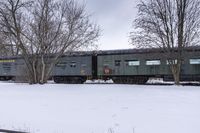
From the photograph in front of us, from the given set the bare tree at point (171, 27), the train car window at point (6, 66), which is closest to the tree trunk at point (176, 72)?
the bare tree at point (171, 27)

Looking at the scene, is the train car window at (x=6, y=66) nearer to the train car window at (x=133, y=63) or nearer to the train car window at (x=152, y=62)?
the train car window at (x=133, y=63)

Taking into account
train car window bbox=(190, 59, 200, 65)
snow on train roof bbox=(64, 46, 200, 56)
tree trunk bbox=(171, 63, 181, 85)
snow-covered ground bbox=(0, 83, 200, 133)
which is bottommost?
snow-covered ground bbox=(0, 83, 200, 133)

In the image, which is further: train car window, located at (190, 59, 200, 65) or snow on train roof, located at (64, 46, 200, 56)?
train car window, located at (190, 59, 200, 65)

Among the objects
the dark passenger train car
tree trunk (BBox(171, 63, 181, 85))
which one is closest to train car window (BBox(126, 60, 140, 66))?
the dark passenger train car

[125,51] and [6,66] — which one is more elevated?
[125,51]

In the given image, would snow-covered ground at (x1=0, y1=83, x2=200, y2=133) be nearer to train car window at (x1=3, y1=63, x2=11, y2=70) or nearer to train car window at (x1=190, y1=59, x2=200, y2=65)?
train car window at (x1=190, y1=59, x2=200, y2=65)

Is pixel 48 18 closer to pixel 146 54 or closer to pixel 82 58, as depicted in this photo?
pixel 82 58

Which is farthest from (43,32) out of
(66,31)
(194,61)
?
(194,61)

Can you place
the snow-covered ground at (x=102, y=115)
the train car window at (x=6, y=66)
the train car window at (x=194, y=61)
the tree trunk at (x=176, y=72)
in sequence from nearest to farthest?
the snow-covered ground at (x=102, y=115), the tree trunk at (x=176, y=72), the train car window at (x=194, y=61), the train car window at (x=6, y=66)

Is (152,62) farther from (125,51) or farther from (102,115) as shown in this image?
(102,115)

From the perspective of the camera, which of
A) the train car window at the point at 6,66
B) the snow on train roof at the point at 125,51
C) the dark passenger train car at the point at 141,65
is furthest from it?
the train car window at the point at 6,66

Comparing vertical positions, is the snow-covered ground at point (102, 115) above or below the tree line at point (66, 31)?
below

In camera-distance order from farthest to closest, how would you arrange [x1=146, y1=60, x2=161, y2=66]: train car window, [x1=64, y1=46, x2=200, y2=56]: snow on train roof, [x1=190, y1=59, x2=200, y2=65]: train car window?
[x1=146, y1=60, x2=161, y2=66]: train car window < [x1=190, y1=59, x2=200, y2=65]: train car window < [x1=64, y1=46, x2=200, y2=56]: snow on train roof

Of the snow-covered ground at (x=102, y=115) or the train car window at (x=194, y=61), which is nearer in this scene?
the snow-covered ground at (x=102, y=115)
